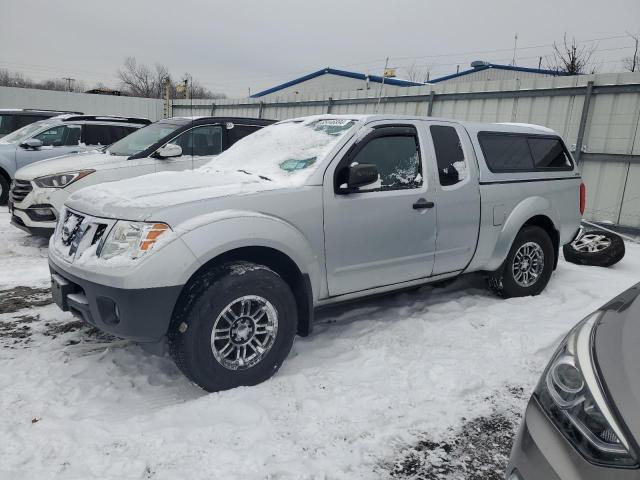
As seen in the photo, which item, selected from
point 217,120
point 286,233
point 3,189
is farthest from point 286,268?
point 3,189

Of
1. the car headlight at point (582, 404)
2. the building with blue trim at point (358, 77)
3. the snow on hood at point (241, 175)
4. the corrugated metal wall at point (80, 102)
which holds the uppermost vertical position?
the building with blue trim at point (358, 77)

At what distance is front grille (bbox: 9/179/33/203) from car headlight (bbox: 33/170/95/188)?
0.55 ft

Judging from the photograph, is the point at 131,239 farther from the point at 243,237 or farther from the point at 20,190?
the point at 20,190

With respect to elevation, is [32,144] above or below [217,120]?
below

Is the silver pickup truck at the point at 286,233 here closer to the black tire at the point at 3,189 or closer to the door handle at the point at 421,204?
the door handle at the point at 421,204

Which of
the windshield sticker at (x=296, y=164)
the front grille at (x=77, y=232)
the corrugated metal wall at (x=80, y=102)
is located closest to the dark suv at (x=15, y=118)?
the front grille at (x=77, y=232)

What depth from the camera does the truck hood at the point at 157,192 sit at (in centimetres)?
290

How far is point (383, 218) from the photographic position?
3668 mm

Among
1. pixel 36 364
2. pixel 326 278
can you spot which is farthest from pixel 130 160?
pixel 326 278

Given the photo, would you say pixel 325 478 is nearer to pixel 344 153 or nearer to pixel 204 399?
pixel 204 399

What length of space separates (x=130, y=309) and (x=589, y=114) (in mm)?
8762

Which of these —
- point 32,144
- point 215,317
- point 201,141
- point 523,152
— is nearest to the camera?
point 215,317

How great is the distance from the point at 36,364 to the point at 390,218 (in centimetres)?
269

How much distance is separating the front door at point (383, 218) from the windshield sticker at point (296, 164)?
175 mm
